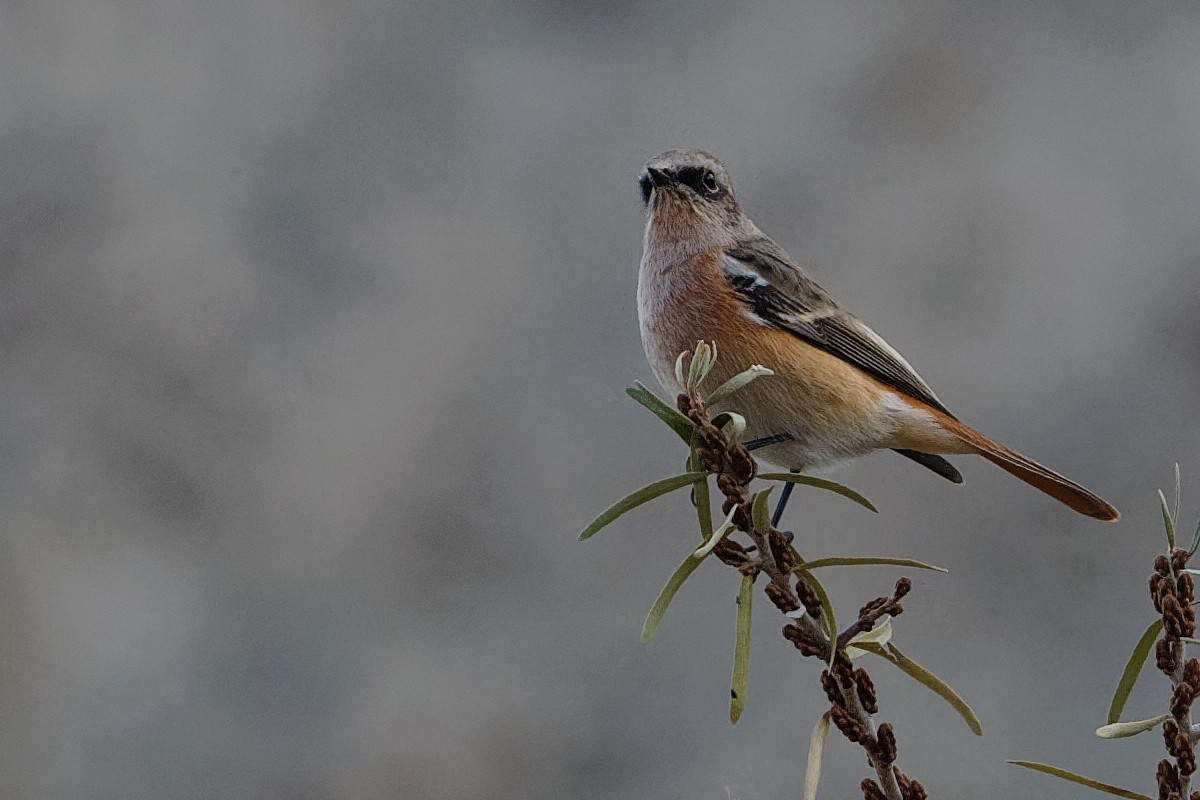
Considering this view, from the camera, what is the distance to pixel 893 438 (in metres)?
1.88

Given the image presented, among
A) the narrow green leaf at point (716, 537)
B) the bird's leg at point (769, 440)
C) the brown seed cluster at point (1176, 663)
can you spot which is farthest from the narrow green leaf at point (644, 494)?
the bird's leg at point (769, 440)

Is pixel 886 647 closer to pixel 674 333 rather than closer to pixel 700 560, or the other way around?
pixel 700 560

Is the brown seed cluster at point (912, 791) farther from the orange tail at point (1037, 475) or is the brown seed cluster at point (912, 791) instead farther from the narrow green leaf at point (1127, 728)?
the orange tail at point (1037, 475)

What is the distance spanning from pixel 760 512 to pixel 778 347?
1113mm

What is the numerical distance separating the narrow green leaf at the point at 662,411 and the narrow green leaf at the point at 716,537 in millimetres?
83

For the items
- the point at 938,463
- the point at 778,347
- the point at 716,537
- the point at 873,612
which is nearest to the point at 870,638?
the point at 873,612

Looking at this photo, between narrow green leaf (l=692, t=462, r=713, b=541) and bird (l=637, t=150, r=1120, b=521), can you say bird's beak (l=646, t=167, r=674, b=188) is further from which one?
narrow green leaf (l=692, t=462, r=713, b=541)

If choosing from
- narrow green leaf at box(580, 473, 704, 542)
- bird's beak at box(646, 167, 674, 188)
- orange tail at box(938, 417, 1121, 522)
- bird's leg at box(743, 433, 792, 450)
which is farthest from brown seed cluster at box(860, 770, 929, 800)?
bird's beak at box(646, 167, 674, 188)

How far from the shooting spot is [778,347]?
74.9 inches

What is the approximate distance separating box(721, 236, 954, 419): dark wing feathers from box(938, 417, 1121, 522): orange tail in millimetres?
83

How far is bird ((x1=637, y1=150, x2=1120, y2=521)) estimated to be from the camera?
181cm

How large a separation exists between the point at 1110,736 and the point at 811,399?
1.15 m

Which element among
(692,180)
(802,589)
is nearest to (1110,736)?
(802,589)

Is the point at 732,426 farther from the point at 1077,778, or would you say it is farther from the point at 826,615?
the point at 1077,778
